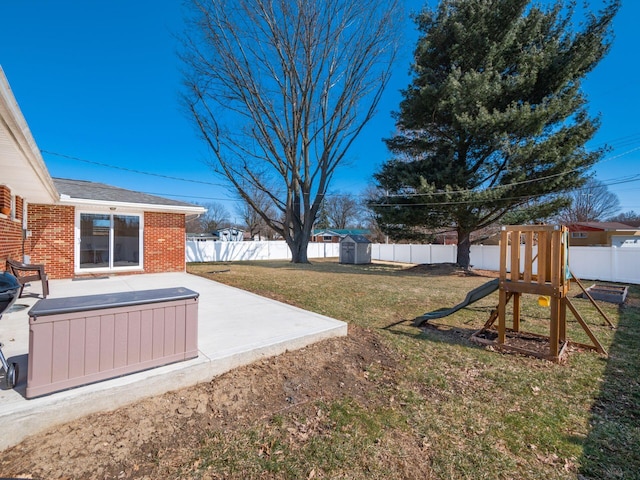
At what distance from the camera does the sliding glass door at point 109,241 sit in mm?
8648

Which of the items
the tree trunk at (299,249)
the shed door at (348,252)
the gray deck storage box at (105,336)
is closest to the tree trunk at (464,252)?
the shed door at (348,252)

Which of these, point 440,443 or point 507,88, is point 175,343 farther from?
point 507,88

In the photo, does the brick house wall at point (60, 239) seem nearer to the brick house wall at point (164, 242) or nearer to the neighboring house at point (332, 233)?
the brick house wall at point (164, 242)

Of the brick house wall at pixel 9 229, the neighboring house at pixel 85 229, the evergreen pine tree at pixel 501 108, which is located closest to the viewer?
the brick house wall at pixel 9 229

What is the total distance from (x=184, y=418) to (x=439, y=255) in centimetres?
1981

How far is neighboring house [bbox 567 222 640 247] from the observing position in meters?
21.2

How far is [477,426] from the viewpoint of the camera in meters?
2.35

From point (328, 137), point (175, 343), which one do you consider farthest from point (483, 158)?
point (175, 343)

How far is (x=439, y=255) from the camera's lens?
20.0 metres

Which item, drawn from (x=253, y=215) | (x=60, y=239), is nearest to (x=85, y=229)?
(x=60, y=239)

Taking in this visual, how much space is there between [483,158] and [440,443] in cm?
1408

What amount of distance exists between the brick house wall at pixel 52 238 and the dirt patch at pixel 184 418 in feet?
26.4

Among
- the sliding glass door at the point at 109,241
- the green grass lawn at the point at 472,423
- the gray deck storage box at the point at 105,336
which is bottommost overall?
the green grass lawn at the point at 472,423

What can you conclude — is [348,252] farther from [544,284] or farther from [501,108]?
[544,284]
